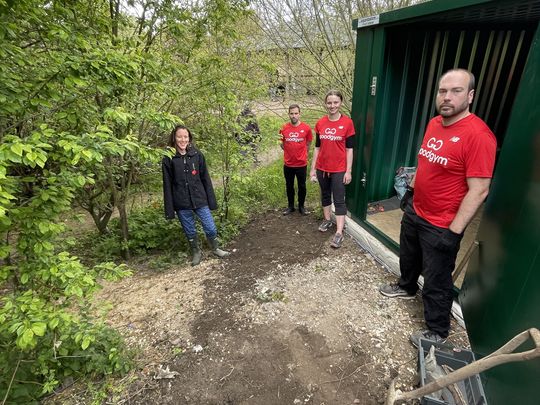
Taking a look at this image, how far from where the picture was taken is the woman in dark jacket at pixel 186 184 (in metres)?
3.54

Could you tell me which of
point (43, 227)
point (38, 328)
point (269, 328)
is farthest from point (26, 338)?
point (269, 328)

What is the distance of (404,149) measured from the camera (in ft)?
15.5

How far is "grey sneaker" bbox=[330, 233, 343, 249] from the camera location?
4.06m

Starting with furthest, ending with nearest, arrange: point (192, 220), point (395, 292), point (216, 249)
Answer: point (216, 249) < point (192, 220) < point (395, 292)

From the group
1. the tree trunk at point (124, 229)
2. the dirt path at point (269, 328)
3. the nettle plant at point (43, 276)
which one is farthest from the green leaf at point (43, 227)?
the tree trunk at point (124, 229)

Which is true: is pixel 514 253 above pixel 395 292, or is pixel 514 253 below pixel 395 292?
above

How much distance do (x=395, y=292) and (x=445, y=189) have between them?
4.54ft

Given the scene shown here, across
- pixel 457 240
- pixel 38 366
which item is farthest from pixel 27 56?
pixel 457 240

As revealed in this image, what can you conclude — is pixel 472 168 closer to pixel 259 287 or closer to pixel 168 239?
pixel 259 287

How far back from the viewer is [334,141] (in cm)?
385

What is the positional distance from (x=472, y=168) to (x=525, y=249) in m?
0.60

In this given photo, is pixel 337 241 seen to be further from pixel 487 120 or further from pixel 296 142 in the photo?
pixel 487 120

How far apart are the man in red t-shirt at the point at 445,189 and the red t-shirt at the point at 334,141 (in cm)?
132

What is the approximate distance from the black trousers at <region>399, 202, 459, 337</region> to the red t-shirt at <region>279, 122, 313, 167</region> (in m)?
2.33
